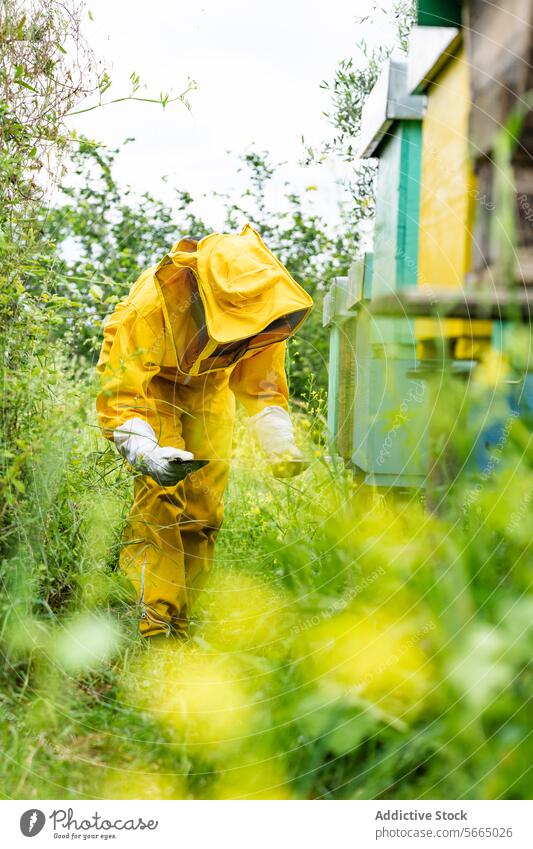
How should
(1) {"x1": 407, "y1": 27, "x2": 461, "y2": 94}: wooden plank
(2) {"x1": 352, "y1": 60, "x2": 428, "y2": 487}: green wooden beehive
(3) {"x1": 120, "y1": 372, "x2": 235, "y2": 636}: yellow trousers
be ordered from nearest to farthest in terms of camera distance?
(1) {"x1": 407, "y1": 27, "x2": 461, "y2": 94}: wooden plank
(2) {"x1": 352, "y1": 60, "x2": 428, "y2": 487}: green wooden beehive
(3) {"x1": 120, "y1": 372, "x2": 235, "y2": 636}: yellow trousers

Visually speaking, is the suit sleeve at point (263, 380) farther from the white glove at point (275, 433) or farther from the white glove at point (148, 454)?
the white glove at point (148, 454)

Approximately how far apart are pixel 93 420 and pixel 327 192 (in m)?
1.33

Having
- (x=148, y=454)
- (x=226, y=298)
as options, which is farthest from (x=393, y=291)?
(x=148, y=454)

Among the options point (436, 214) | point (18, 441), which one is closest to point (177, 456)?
point (18, 441)

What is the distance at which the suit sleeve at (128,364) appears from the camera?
224 centimetres

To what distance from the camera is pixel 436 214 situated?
5.04ft

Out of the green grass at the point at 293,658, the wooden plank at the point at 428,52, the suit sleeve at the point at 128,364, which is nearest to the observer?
the green grass at the point at 293,658

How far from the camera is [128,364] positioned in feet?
7.33

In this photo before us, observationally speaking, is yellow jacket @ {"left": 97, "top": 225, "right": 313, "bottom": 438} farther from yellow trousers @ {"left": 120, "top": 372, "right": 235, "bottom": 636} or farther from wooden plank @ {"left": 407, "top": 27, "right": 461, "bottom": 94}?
wooden plank @ {"left": 407, "top": 27, "right": 461, "bottom": 94}

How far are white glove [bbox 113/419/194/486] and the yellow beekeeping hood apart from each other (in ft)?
0.88

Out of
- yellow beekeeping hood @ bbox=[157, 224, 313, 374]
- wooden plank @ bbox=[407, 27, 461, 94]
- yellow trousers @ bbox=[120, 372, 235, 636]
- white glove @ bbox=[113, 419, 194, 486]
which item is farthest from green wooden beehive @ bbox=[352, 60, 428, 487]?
yellow trousers @ bbox=[120, 372, 235, 636]

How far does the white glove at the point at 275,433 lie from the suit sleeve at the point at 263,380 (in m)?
0.04

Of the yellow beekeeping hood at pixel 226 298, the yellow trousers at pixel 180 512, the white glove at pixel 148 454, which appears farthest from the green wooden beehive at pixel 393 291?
the yellow trousers at pixel 180 512

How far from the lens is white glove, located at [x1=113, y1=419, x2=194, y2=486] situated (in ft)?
7.00
